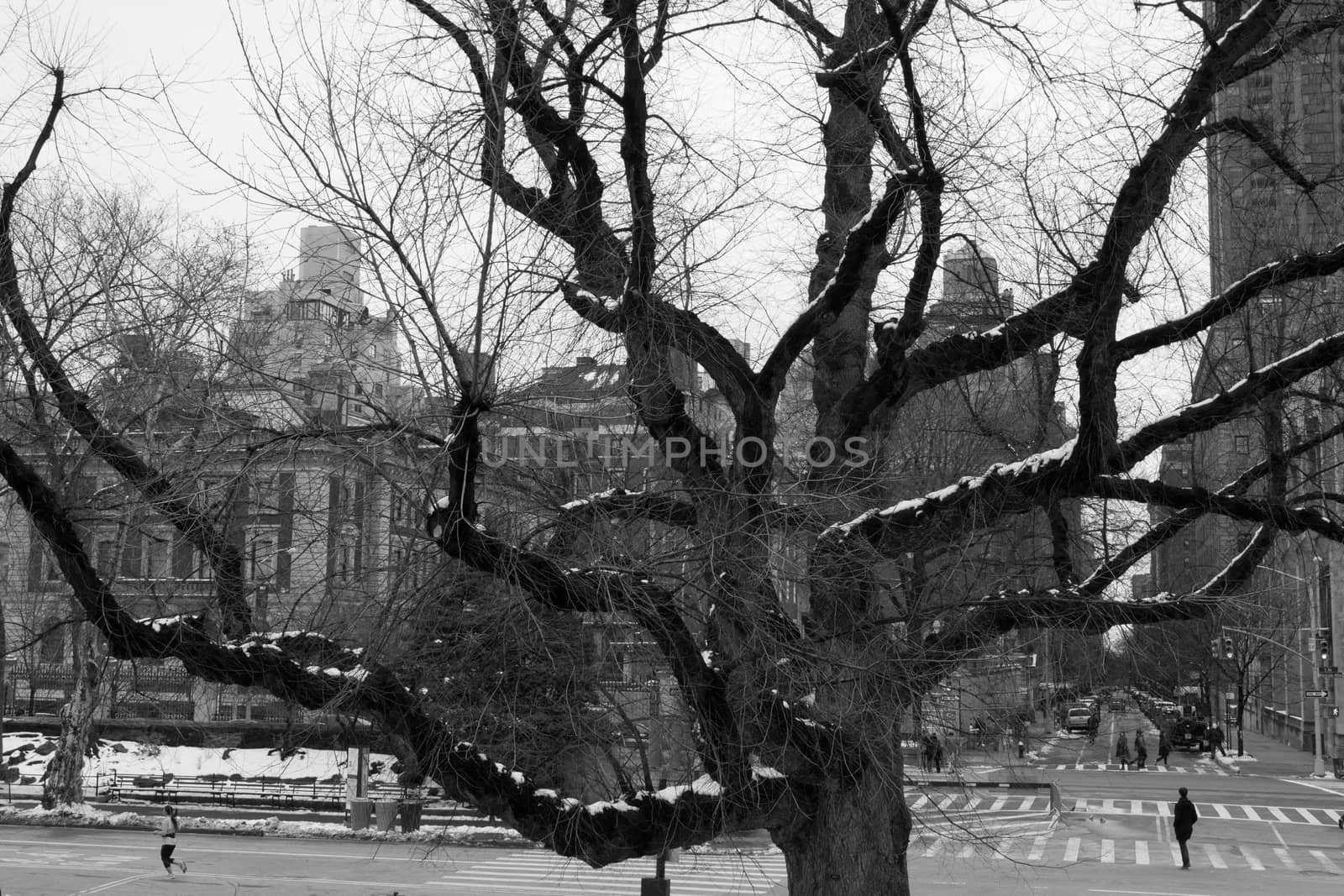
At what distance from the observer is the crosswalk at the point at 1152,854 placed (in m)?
24.5

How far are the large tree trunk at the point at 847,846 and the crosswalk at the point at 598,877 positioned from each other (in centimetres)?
1245

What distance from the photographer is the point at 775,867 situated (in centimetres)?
2314

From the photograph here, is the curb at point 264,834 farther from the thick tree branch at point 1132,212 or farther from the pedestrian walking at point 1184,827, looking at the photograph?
the thick tree branch at point 1132,212

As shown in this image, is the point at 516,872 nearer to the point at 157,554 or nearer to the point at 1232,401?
the point at 157,554

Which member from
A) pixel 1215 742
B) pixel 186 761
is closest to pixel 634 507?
pixel 186 761

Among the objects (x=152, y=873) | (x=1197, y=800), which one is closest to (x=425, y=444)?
(x=152, y=873)

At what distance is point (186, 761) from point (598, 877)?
69.1ft

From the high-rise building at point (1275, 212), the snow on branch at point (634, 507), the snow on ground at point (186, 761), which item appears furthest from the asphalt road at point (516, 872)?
the snow on branch at point (634, 507)

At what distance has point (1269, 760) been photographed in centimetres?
5434

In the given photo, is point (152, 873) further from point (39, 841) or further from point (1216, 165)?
point (1216, 165)

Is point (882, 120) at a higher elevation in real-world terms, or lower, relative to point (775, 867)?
higher

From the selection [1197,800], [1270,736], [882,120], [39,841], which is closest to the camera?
[882,120]

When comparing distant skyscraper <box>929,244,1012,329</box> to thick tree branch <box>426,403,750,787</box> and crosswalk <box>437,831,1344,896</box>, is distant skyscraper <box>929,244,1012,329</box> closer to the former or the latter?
thick tree branch <box>426,403,750,787</box>

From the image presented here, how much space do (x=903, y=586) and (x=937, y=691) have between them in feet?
8.79
